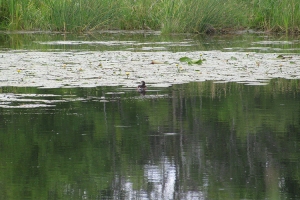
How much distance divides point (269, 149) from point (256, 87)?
3.73m

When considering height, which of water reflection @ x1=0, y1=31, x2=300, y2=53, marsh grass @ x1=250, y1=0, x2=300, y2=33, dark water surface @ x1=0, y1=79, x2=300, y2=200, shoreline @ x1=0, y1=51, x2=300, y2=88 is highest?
marsh grass @ x1=250, y1=0, x2=300, y2=33

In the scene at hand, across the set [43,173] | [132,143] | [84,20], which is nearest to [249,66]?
[132,143]

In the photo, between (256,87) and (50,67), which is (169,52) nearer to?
(50,67)

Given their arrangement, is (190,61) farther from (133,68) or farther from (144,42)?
(144,42)

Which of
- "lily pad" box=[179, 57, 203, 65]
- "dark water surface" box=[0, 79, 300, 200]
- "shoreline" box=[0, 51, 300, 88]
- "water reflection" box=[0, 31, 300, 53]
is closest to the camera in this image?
"dark water surface" box=[0, 79, 300, 200]

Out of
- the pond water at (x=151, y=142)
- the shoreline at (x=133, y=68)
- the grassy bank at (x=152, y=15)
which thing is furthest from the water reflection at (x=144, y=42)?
the pond water at (x=151, y=142)

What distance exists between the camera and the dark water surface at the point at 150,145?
441 centimetres

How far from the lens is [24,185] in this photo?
446cm

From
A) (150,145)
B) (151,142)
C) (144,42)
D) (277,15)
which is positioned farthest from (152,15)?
(150,145)

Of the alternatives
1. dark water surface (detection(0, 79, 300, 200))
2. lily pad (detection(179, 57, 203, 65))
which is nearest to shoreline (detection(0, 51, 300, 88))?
→ lily pad (detection(179, 57, 203, 65))

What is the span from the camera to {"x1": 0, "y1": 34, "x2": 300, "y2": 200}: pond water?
14.5ft

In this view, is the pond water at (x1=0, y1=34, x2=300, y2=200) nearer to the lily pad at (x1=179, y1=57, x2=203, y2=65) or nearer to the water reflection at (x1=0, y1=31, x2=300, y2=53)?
the lily pad at (x1=179, y1=57, x2=203, y2=65)

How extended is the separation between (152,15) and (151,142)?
16.3 metres

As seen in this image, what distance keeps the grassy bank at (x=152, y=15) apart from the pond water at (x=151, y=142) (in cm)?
1063
